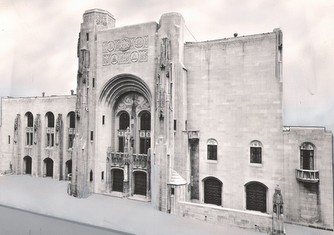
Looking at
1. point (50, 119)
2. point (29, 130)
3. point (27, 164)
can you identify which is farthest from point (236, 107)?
point (27, 164)

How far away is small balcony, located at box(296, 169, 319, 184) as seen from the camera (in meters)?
17.2

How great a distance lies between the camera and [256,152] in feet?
64.7

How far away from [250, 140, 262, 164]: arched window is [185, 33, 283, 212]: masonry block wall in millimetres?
324

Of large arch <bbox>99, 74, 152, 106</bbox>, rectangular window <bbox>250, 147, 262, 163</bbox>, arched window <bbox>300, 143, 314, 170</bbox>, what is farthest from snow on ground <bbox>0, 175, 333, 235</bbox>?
large arch <bbox>99, 74, 152, 106</bbox>

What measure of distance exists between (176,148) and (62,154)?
53.5 ft

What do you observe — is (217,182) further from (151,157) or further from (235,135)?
(151,157)

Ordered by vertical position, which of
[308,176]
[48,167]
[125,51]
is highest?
[125,51]

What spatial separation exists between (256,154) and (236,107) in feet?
13.8

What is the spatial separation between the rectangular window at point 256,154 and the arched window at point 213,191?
3.49 metres

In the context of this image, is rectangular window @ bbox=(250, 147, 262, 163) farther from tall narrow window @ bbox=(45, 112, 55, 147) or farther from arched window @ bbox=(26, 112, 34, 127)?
arched window @ bbox=(26, 112, 34, 127)

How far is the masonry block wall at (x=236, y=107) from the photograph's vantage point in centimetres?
1920

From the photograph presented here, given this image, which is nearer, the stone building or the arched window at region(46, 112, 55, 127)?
the stone building

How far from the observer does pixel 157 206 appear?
19938 millimetres

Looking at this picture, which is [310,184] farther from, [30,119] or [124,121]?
[30,119]
